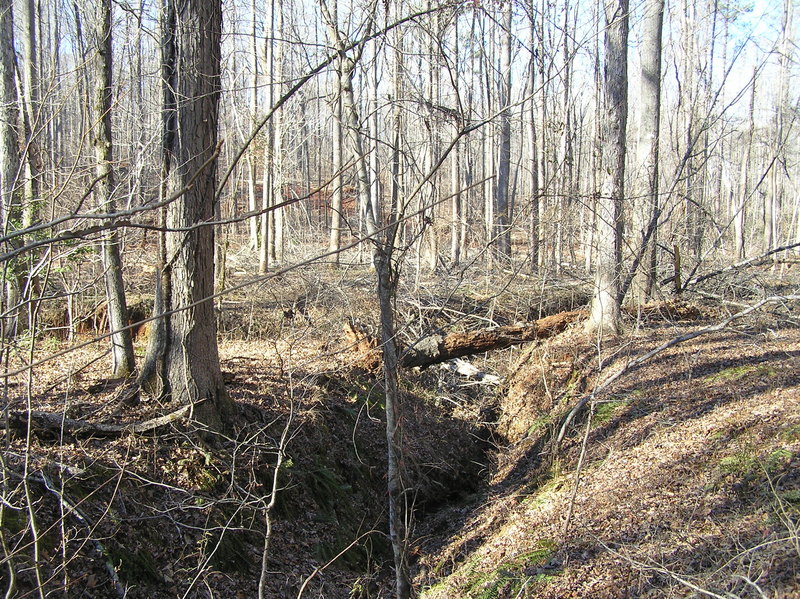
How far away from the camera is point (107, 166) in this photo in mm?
5820

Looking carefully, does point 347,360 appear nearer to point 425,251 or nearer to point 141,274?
point 141,274

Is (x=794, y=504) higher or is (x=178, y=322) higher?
(x=178, y=322)

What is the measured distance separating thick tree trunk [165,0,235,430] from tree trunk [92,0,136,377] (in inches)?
24.8

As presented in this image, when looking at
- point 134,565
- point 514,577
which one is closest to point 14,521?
point 134,565

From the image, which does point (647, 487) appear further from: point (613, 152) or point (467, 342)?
point (613, 152)

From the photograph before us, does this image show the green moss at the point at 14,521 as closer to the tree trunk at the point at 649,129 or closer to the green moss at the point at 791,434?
the green moss at the point at 791,434

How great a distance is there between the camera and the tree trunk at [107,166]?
5941 millimetres

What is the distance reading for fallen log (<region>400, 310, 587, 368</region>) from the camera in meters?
9.05

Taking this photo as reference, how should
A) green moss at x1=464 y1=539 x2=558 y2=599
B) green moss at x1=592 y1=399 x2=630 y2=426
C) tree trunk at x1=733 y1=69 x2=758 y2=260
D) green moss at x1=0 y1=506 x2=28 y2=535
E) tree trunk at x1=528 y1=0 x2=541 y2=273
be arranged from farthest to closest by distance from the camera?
tree trunk at x1=733 y1=69 x2=758 y2=260
green moss at x1=592 y1=399 x2=630 y2=426
green moss at x1=464 y1=539 x2=558 y2=599
tree trunk at x1=528 y1=0 x2=541 y2=273
green moss at x1=0 y1=506 x2=28 y2=535

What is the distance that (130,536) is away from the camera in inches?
185

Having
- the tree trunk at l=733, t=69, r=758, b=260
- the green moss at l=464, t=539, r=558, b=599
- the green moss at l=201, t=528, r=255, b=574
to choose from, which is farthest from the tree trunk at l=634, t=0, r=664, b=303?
the green moss at l=201, t=528, r=255, b=574

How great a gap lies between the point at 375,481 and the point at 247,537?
228cm

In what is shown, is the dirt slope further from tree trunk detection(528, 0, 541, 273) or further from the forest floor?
tree trunk detection(528, 0, 541, 273)

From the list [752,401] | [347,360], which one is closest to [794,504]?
[752,401]
